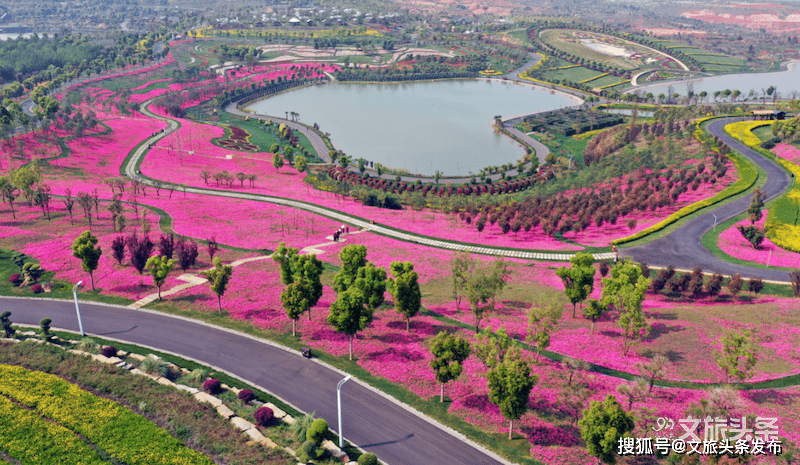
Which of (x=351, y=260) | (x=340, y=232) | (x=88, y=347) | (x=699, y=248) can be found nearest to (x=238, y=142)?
(x=340, y=232)

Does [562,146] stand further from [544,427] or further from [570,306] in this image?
[544,427]

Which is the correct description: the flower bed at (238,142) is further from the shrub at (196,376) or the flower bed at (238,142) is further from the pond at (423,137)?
the shrub at (196,376)

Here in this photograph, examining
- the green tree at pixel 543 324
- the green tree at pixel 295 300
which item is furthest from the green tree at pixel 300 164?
the green tree at pixel 543 324

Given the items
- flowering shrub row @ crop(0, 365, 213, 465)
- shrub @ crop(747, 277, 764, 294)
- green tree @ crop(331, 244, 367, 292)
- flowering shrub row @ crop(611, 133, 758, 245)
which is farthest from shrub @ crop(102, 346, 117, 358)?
shrub @ crop(747, 277, 764, 294)

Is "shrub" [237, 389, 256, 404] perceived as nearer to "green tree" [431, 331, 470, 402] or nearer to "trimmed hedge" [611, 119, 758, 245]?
"green tree" [431, 331, 470, 402]

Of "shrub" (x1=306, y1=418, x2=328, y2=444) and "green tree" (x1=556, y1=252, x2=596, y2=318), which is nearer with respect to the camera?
"shrub" (x1=306, y1=418, x2=328, y2=444)
